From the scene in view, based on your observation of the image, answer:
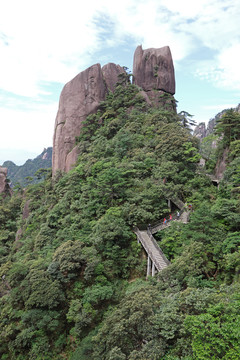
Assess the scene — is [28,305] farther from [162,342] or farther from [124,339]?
[162,342]

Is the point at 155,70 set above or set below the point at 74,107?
above

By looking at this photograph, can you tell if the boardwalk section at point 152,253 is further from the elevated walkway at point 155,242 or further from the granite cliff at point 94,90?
the granite cliff at point 94,90

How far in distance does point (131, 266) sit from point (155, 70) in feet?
131

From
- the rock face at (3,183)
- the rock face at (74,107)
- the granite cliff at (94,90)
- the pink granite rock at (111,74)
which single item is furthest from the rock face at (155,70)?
the rock face at (3,183)

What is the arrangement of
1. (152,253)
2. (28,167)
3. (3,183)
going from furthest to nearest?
(28,167) < (3,183) < (152,253)

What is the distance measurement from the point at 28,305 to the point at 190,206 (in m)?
13.7

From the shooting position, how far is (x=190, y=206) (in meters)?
18.3

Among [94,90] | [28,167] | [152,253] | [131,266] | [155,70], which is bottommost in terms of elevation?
[131,266]

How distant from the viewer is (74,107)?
38125 millimetres

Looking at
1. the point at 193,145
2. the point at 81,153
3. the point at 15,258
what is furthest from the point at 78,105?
the point at 15,258

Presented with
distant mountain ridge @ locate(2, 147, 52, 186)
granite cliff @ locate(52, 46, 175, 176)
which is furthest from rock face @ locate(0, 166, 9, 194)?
distant mountain ridge @ locate(2, 147, 52, 186)

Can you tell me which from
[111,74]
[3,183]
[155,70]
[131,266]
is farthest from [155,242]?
[3,183]

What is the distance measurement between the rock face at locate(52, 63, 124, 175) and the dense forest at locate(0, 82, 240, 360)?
32.0 feet

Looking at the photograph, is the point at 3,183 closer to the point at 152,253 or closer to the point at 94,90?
the point at 94,90
